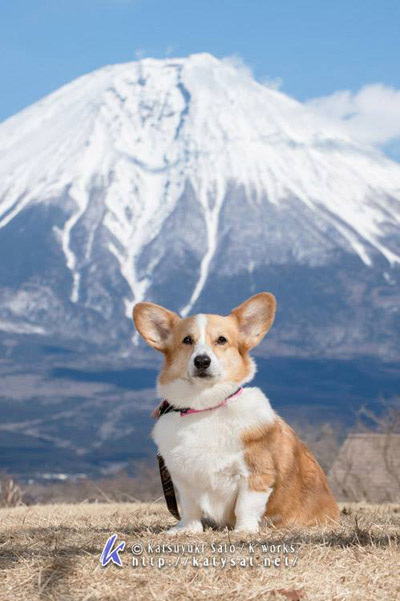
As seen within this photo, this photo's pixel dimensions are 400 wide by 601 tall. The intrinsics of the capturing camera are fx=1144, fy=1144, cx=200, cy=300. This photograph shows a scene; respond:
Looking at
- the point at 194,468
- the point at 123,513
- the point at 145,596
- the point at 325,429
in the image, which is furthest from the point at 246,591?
the point at 325,429

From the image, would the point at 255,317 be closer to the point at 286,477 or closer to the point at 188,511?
the point at 286,477

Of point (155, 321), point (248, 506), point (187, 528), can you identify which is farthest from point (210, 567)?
point (155, 321)

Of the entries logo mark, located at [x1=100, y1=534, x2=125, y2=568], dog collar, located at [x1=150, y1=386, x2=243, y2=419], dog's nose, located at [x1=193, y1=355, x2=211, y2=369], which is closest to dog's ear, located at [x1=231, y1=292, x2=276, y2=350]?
dog collar, located at [x1=150, y1=386, x2=243, y2=419]

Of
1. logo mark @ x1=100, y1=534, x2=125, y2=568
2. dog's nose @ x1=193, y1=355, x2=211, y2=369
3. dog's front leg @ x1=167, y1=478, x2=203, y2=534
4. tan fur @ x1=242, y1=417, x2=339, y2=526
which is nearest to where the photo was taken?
A: logo mark @ x1=100, y1=534, x2=125, y2=568

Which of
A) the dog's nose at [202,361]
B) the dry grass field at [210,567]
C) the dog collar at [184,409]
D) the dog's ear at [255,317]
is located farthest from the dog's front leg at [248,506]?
the dog's ear at [255,317]

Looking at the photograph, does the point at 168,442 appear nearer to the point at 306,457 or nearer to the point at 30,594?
the point at 306,457

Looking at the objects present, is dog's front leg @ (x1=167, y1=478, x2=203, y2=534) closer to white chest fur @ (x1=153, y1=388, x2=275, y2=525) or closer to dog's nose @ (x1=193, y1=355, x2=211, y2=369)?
white chest fur @ (x1=153, y1=388, x2=275, y2=525)

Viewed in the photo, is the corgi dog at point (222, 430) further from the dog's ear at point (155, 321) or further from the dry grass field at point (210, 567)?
the dry grass field at point (210, 567)
